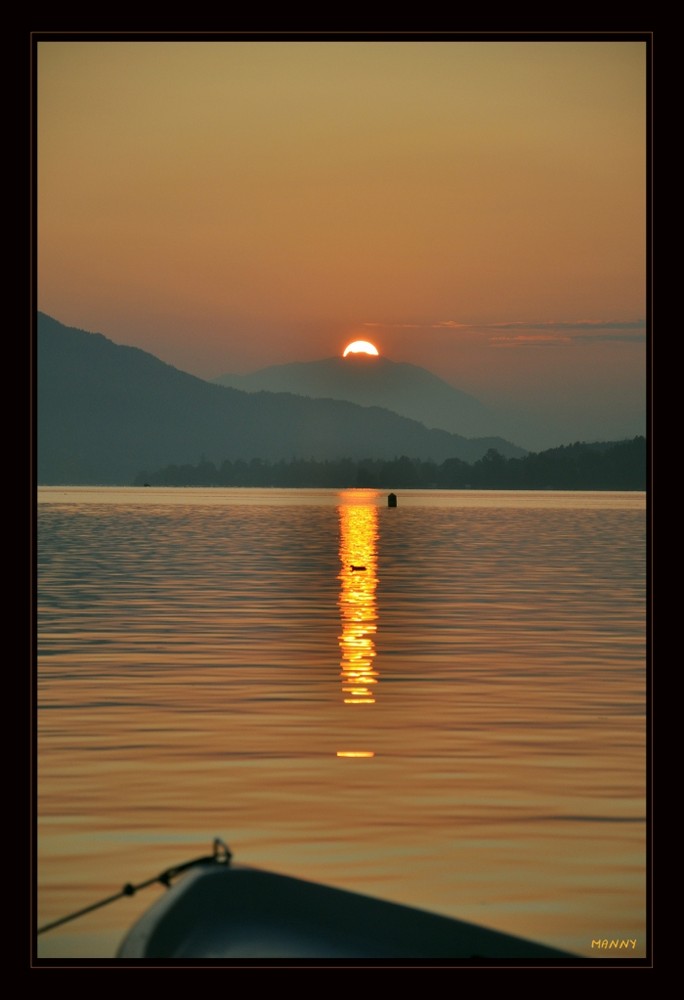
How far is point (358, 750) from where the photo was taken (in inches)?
730

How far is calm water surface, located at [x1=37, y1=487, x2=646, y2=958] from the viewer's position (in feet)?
42.7

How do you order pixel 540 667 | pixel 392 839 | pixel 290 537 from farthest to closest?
1. pixel 290 537
2. pixel 540 667
3. pixel 392 839

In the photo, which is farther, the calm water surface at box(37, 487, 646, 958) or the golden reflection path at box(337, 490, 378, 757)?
the golden reflection path at box(337, 490, 378, 757)

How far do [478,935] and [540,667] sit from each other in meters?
16.1

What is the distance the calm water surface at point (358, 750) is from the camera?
512 inches

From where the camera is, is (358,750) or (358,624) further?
(358,624)

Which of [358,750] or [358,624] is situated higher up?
[358,624]

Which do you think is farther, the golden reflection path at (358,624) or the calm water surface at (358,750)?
the golden reflection path at (358,624)

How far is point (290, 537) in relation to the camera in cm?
8338
